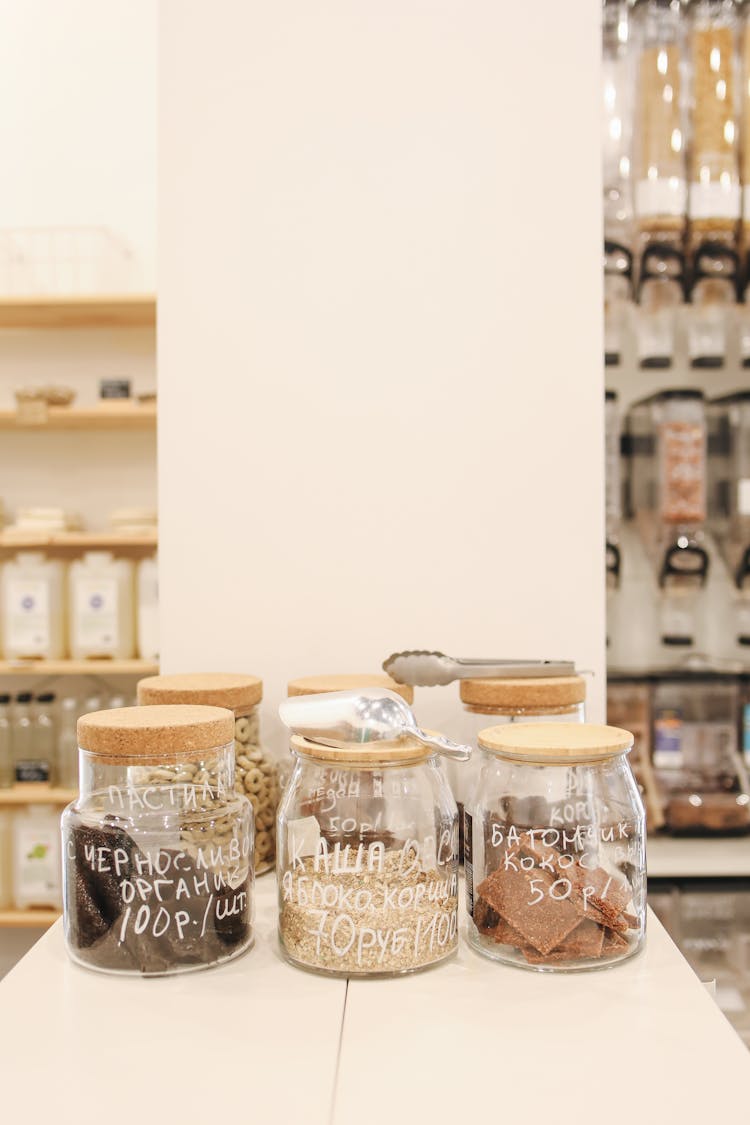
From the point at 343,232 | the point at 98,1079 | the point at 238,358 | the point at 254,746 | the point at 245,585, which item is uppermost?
the point at 343,232

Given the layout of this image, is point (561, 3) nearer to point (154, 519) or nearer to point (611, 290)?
point (611, 290)

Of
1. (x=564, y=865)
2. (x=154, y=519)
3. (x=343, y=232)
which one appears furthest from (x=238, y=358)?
(x=154, y=519)

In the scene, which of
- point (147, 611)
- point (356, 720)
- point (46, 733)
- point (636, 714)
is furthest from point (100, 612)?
point (356, 720)

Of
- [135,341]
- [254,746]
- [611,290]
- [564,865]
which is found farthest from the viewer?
[135,341]

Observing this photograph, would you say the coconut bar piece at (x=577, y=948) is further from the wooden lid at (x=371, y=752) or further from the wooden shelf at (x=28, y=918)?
the wooden shelf at (x=28, y=918)

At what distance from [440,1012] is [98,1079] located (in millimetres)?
224

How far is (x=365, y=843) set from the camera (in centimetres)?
73

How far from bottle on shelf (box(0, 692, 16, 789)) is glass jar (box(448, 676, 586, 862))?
2149 mm

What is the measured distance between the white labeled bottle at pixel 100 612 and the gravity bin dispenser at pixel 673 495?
1.53 metres

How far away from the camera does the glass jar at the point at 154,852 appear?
71 centimetres

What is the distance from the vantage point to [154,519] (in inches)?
112

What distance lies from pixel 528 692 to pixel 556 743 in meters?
0.18

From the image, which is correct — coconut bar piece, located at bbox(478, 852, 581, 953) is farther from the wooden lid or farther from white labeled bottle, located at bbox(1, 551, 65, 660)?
white labeled bottle, located at bbox(1, 551, 65, 660)

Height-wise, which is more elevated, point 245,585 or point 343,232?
point 343,232
